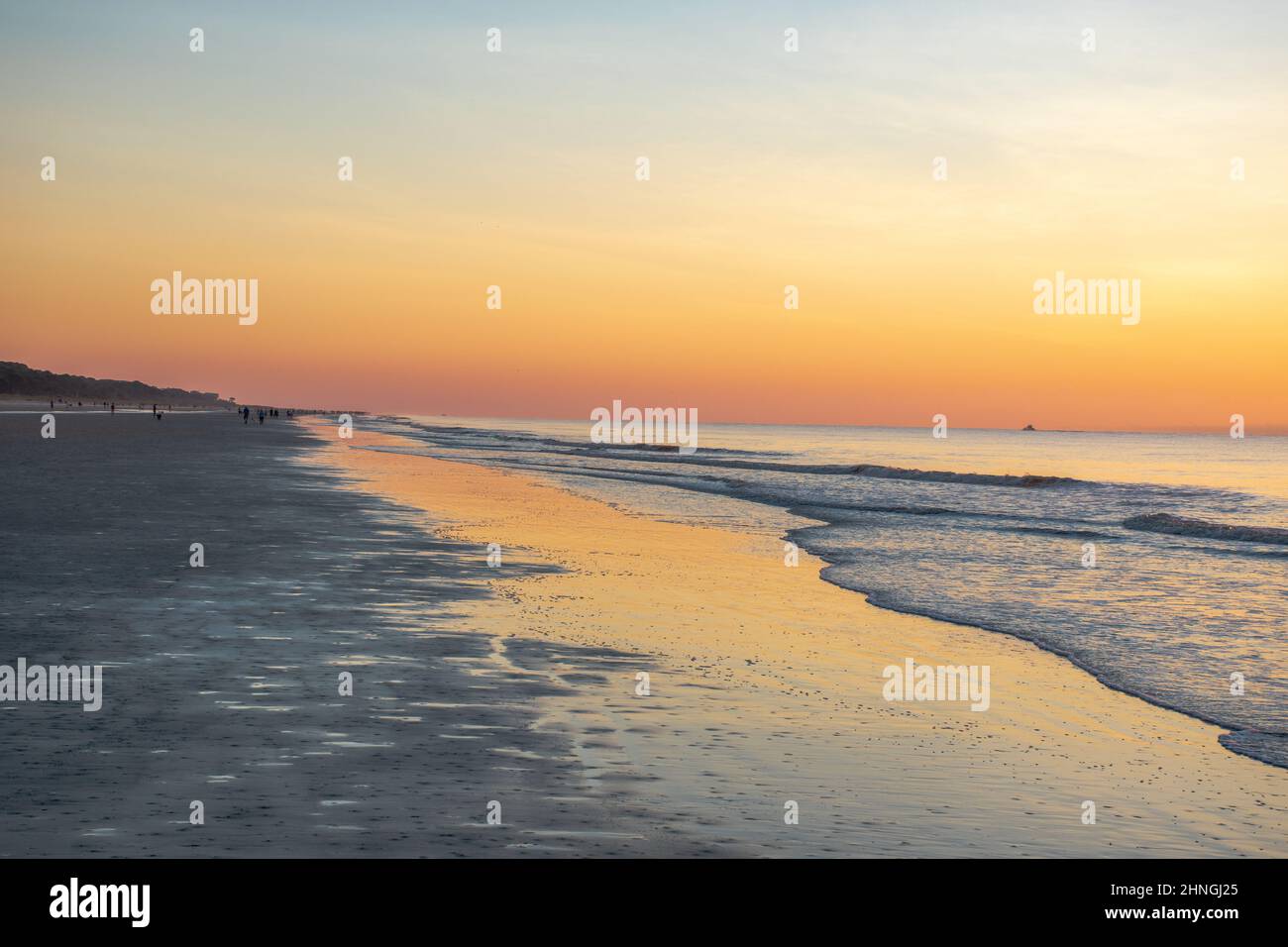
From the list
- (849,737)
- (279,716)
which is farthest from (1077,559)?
(279,716)

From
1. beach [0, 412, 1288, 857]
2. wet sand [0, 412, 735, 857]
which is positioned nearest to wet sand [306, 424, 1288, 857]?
beach [0, 412, 1288, 857]

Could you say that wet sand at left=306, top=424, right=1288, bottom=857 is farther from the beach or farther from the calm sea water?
the calm sea water

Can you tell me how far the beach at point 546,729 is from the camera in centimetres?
675

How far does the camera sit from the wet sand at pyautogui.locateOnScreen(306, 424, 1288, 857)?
715 cm

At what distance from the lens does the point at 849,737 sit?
937cm

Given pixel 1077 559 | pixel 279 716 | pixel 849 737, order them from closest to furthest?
pixel 279 716 < pixel 849 737 < pixel 1077 559

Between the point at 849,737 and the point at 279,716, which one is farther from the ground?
the point at 279,716

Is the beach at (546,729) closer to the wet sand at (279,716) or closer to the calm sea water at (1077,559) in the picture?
the wet sand at (279,716)

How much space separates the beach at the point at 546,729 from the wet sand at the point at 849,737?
0.04 m

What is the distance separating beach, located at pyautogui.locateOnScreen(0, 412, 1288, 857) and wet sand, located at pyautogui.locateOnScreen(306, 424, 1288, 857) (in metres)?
0.04

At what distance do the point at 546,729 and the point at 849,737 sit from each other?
8.91ft

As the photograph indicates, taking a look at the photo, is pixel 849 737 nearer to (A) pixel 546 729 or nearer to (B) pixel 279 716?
(A) pixel 546 729
